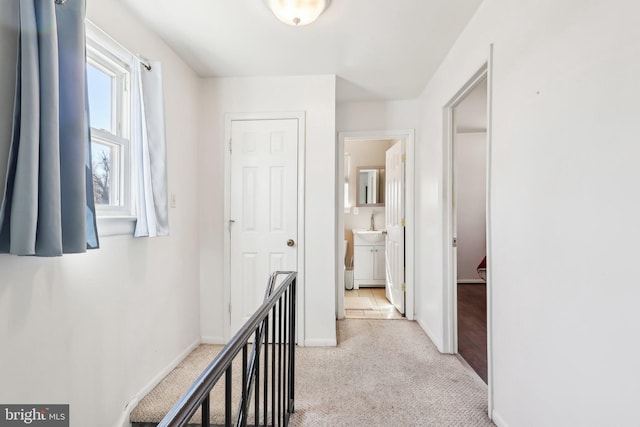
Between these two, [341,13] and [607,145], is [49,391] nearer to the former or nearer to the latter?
[607,145]

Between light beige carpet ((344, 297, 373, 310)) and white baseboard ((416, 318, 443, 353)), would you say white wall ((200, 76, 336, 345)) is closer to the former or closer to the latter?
white baseboard ((416, 318, 443, 353))

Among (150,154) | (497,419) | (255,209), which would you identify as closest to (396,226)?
(255,209)

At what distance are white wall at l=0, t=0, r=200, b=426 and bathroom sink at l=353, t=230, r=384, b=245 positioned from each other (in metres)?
2.52

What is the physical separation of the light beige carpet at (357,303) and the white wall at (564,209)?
2052 millimetres

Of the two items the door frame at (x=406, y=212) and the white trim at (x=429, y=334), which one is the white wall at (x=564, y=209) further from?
the door frame at (x=406, y=212)

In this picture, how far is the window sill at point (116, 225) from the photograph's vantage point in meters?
1.56

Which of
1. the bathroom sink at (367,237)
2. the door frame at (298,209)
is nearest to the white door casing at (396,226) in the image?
the bathroom sink at (367,237)

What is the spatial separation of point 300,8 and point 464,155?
4.00 m

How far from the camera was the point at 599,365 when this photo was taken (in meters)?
0.95

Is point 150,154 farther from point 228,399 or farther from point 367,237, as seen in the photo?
point 367,237

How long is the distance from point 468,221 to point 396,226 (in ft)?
6.63

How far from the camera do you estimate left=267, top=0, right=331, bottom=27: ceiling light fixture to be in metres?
1.66

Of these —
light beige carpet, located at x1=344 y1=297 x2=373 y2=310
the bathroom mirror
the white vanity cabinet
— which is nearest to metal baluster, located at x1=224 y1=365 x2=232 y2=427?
light beige carpet, located at x1=344 y1=297 x2=373 y2=310

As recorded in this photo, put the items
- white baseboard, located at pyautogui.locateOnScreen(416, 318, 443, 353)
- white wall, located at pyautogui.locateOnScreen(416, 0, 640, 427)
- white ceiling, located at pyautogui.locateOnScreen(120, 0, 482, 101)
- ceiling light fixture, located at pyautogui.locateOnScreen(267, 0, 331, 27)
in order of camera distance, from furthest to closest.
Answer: white baseboard, located at pyautogui.locateOnScreen(416, 318, 443, 353) → white ceiling, located at pyautogui.locateOnScreen(120, 0, 482, 101) → ceiling light fixture, located at pyautogui.locateOnScreen(267, 0, 331, 27) → white wall, located at pyautogui.locateOnScreen(416, 0, 640, 427)
